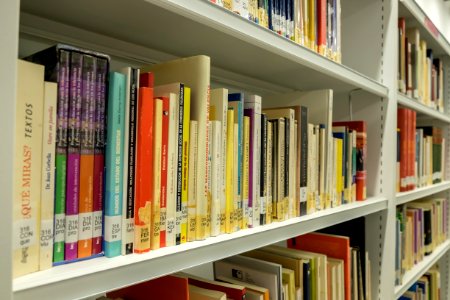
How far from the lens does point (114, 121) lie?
0.56 m

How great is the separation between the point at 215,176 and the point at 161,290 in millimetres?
248

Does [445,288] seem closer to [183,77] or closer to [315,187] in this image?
[315,187]

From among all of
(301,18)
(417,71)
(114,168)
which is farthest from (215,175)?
(417,71)

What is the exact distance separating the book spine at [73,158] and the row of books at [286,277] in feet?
0.80

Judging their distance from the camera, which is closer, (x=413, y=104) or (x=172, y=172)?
(x=172, y=172)

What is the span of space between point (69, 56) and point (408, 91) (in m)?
1.61

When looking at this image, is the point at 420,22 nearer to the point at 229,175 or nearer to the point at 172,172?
the point at 229,175

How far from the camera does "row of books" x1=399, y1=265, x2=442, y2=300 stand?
80.8 inches

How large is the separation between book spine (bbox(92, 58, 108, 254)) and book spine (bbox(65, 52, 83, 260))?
0.03m

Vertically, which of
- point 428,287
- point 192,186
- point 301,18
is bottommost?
point 428,287

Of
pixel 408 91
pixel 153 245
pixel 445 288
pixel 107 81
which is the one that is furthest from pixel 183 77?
pixel 445 288

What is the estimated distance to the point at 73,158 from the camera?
524mm

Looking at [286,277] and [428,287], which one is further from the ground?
[286,277]

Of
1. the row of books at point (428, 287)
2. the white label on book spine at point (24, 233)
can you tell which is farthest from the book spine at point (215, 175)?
the row of books at point (428, 287)
